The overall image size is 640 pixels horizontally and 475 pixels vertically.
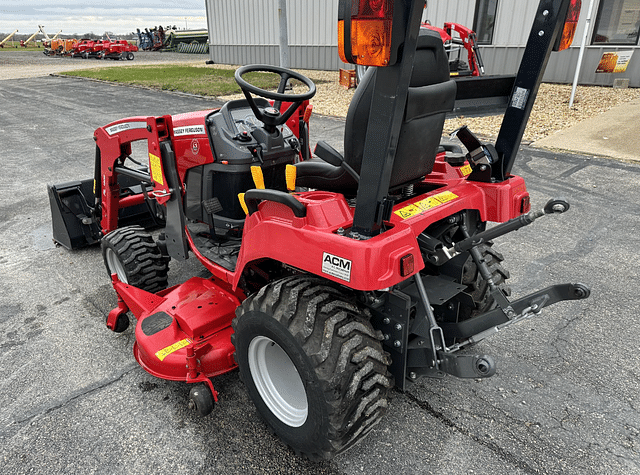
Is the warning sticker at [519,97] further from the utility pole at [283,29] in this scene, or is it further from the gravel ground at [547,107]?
the utility pole at [283,29]

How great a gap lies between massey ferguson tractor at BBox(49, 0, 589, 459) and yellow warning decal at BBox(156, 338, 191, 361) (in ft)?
0.03

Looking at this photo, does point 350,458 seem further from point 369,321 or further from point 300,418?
point 369,321

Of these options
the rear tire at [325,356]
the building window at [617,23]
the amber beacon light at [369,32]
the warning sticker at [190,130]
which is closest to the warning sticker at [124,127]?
the warning sticker at [190,130]

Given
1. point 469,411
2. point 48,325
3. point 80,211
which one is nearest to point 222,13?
point 80,211

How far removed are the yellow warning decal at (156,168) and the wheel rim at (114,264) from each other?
72 cm

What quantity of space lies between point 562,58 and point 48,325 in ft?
43.0

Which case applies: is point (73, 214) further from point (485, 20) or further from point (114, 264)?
point (485, 20)

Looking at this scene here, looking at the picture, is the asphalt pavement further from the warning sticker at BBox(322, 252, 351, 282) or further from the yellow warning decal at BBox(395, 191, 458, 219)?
the yellow warning decal at BBox(395, 191, 458, 219)

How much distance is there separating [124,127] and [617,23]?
12958 mm

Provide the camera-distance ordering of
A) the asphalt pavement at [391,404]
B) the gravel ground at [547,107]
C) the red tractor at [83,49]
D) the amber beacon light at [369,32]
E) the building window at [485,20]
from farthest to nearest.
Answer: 1. the red tractor at [83,49]
2. the building window at [485,20]
3. the gravel ground at [547,107]
4. the asphalt pavement at [391,404]
5. the amber beacon light at [369,32]

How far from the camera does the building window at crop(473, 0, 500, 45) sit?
12.9 metres

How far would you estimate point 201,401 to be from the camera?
229 cm

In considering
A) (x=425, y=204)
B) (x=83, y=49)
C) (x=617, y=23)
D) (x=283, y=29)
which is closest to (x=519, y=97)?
(x=425, y=204)

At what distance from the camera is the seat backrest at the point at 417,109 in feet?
6.03
